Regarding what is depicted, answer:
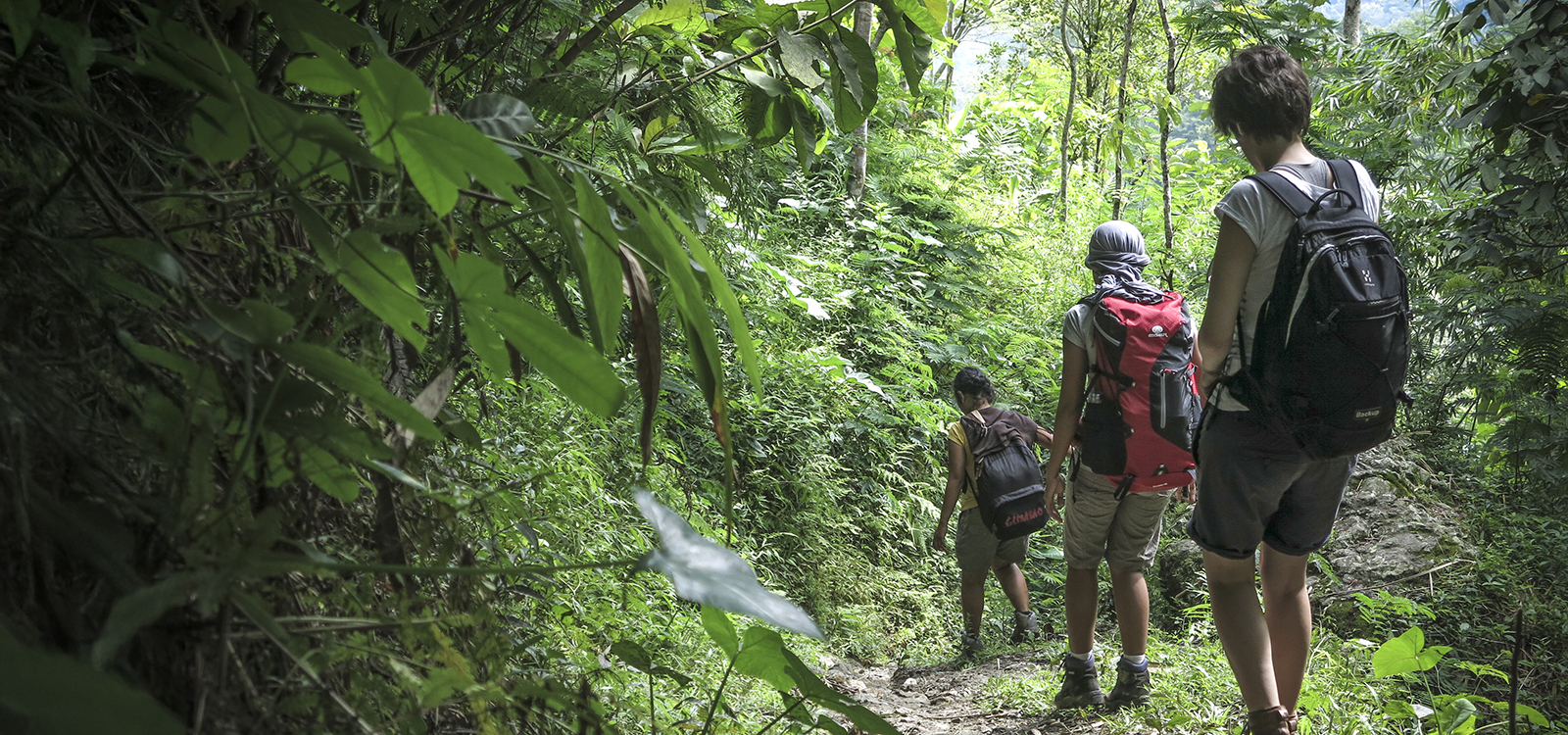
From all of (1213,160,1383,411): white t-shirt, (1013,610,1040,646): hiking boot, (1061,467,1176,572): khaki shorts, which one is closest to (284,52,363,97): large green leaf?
(1213,160,1383,411): white t-shirt

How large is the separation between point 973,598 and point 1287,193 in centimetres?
392

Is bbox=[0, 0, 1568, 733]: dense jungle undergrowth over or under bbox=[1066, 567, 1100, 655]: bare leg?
over

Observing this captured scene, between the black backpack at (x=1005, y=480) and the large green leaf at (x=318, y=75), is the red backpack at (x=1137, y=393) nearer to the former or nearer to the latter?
the black backpack at (x=1005, y=480)

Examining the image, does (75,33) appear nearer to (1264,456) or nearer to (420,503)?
(420,503)

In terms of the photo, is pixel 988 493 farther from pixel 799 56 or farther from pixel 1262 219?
pixel 799 56

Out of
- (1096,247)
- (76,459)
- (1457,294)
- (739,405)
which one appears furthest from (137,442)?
(1457,294)

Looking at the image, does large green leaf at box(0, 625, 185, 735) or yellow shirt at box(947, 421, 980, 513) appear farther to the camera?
yellow shirt at box(947, 421, 980, 513)

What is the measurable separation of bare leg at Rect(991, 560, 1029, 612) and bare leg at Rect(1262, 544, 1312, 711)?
3062mm

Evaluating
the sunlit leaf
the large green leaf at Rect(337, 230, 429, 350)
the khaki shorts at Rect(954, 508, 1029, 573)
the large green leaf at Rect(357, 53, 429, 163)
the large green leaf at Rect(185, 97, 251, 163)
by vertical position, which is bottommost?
the khaki shorts at Rect(954, 508, 1029, 573)

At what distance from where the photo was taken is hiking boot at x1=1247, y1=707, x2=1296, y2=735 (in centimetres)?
266

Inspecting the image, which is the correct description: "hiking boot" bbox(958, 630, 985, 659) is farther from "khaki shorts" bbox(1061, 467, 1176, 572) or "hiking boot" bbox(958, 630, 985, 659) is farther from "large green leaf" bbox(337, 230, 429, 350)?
"large green leaf" bbox(337, 230, 429, 350)

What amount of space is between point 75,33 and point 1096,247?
382cm

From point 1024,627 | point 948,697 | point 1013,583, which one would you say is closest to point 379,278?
point 948,697

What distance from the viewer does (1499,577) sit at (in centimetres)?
587
